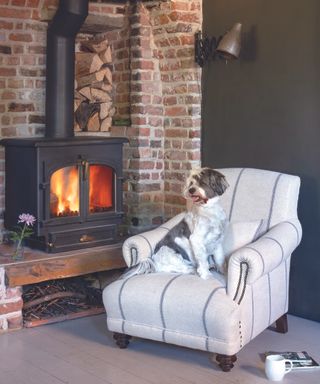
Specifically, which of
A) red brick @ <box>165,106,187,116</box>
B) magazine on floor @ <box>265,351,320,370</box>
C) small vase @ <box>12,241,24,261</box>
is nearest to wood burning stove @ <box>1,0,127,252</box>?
small vase @ <box>12,241,24,261</box>

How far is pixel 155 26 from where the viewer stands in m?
4.71

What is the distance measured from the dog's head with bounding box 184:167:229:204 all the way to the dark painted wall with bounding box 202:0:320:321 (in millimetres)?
809

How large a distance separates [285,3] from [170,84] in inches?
41.3

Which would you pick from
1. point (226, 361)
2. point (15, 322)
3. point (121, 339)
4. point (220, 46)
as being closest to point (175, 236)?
point (121, 339)

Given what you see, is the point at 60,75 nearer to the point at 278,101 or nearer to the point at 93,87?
the point at 93,87

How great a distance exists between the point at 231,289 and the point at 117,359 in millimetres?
719

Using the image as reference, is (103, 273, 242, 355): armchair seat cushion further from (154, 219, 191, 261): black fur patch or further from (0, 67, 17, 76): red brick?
(0, 67, 17, 76): red brick

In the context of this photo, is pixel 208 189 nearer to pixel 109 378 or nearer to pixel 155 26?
pixel 109 378

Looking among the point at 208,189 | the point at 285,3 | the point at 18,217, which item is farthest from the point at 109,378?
the point at 285,3

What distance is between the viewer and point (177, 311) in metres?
3.28

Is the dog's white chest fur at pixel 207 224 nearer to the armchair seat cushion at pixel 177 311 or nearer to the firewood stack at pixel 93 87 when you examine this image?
the armchair seat cushion at pixel 177 311

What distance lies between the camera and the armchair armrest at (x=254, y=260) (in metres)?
3.24

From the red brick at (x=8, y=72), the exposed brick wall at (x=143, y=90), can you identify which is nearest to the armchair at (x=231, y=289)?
the exposed brick wall at (x=143, y=90)

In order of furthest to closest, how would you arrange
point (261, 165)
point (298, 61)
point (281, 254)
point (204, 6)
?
point (204, 6), point (261, 165), point (298, 61), point (281, 254)
